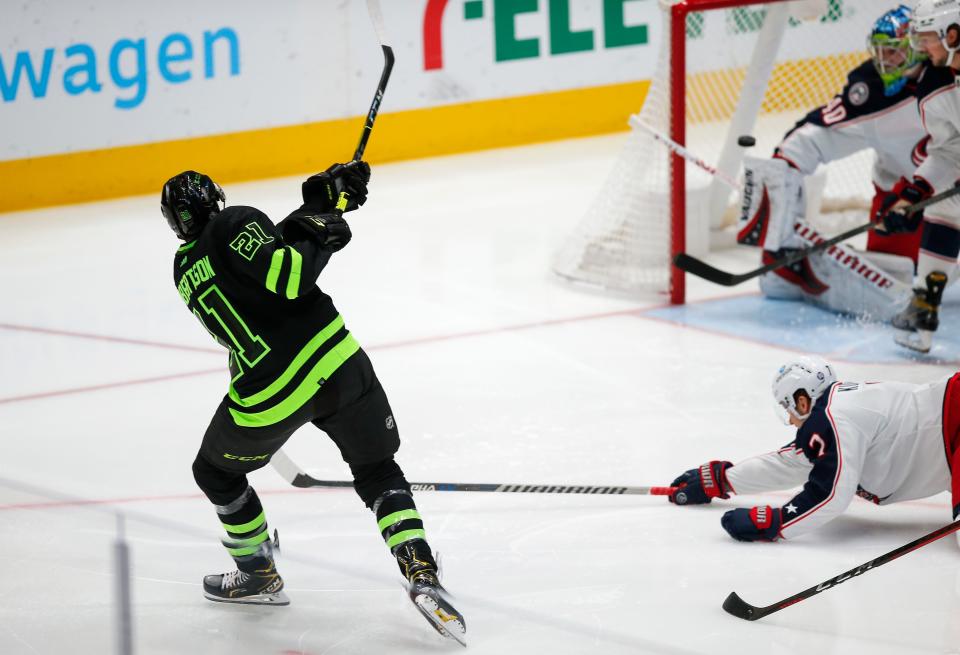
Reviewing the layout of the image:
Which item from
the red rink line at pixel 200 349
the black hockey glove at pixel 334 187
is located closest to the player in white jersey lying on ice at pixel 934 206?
the red rink line at pixel 200 349

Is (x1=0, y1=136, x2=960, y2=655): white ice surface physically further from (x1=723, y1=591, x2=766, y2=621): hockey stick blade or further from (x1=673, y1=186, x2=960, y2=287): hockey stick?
(x1=673, y1=186, x2=960, y2=287): hockey stick

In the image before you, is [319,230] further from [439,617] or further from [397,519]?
[439,617]

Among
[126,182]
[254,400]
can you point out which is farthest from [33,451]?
[126,182]

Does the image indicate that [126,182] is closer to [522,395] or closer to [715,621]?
[522,395]

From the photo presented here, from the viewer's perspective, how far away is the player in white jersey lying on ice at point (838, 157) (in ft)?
17.1

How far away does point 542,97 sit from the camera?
28.8 ft

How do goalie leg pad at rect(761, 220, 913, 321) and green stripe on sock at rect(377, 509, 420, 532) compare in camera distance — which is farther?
goalie leg pad at rect(761, 220, 913, 321)

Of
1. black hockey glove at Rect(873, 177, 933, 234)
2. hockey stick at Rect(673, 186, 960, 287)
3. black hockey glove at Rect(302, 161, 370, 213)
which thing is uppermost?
black hockey glove at Rect(302, 161, 370, 213)

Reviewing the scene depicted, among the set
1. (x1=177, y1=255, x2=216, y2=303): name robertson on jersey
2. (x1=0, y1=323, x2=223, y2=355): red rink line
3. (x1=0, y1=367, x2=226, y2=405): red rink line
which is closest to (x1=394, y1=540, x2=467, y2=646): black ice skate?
(x1=177, y1=255, x2=216, y2=303): name robertson on jersey

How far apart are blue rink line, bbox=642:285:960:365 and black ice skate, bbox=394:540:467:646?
2379mm

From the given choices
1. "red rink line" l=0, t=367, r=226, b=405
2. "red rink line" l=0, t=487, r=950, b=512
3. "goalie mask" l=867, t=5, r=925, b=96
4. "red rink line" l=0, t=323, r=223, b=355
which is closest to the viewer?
"red rink line" l=0, t=487, r=950, b=512

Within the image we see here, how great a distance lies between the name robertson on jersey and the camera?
277cm

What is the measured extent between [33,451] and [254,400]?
5.13 feet

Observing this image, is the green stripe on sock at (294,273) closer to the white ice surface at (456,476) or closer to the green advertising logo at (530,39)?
the white ice surface at (456,476)
